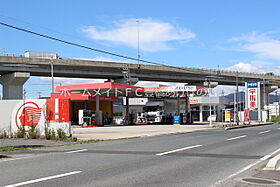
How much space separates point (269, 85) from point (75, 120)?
70.5 metres

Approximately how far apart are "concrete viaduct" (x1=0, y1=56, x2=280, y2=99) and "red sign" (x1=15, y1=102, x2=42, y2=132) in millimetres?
37890

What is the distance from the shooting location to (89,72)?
7188cm

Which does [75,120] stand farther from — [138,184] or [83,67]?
[138,184]

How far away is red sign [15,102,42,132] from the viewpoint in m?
23.2

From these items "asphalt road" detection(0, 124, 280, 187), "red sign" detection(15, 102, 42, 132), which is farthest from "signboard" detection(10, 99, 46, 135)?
"asphalt road" detection(0, 124, 280, 187)

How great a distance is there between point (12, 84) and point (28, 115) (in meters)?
44.8

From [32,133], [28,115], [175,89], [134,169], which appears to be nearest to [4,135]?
[28,115]

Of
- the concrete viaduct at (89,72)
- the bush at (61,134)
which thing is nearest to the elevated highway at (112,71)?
the concrete viaduct at (89,72)

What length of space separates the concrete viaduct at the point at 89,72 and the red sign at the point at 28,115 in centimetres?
3789

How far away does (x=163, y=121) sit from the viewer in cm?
6003

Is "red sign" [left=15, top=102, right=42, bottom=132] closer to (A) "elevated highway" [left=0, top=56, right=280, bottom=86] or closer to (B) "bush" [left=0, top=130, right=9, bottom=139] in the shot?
(B) "bush" [left=0, top=130, right=9, bottom=139]

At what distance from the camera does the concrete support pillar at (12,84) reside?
208ft

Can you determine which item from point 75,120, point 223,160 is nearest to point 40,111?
point 223,160

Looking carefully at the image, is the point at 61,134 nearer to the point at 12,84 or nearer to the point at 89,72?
the point at 12,84
